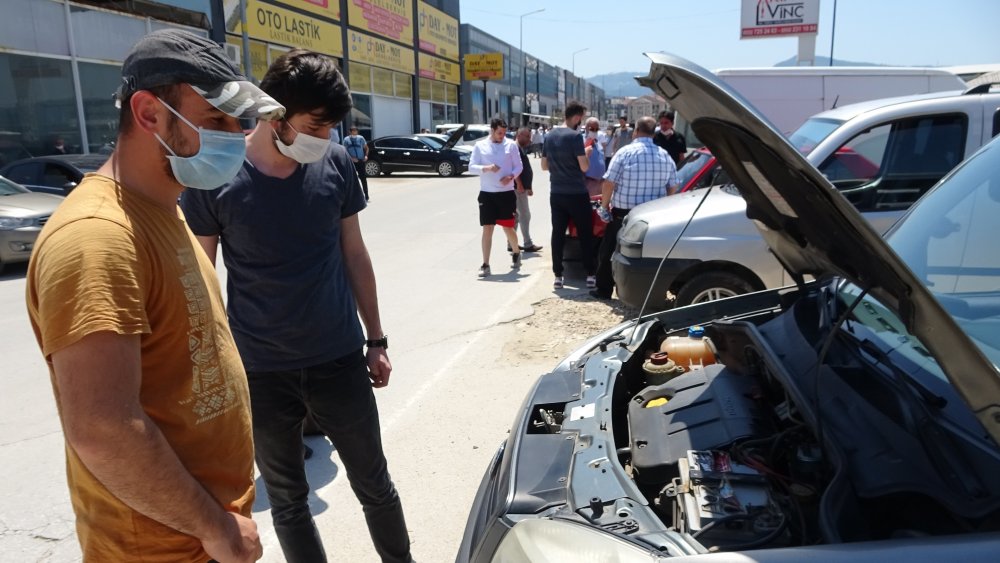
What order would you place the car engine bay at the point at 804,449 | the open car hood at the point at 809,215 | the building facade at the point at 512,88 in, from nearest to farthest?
the open car hood at the point at 809,215
the car engine bay at the point at 804,449
the building facade at the point at 512,88

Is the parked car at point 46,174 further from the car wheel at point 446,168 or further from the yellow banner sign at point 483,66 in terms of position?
the yellow banner sign at point 483,66

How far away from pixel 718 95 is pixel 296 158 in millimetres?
1472

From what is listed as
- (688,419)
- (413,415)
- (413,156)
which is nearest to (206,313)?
(688,419)

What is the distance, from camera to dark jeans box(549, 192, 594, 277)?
7578 millimetres

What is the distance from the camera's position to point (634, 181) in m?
6.83

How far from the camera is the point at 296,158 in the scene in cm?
246

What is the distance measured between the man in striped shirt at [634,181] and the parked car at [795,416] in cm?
414

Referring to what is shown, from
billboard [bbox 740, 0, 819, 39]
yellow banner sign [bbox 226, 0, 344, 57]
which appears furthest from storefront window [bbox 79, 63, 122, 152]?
billboard [bbox 740, 0, 819, 39]

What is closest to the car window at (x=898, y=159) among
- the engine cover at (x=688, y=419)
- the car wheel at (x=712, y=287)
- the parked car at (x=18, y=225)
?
the car wheel at (x=712, y=287)

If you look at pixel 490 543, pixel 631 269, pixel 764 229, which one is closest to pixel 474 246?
pixel 631 269

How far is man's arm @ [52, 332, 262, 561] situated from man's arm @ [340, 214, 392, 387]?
52.7 inches

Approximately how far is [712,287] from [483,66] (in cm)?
4421

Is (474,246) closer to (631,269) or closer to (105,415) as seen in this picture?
(631,269)

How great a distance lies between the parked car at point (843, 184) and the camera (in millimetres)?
4992
